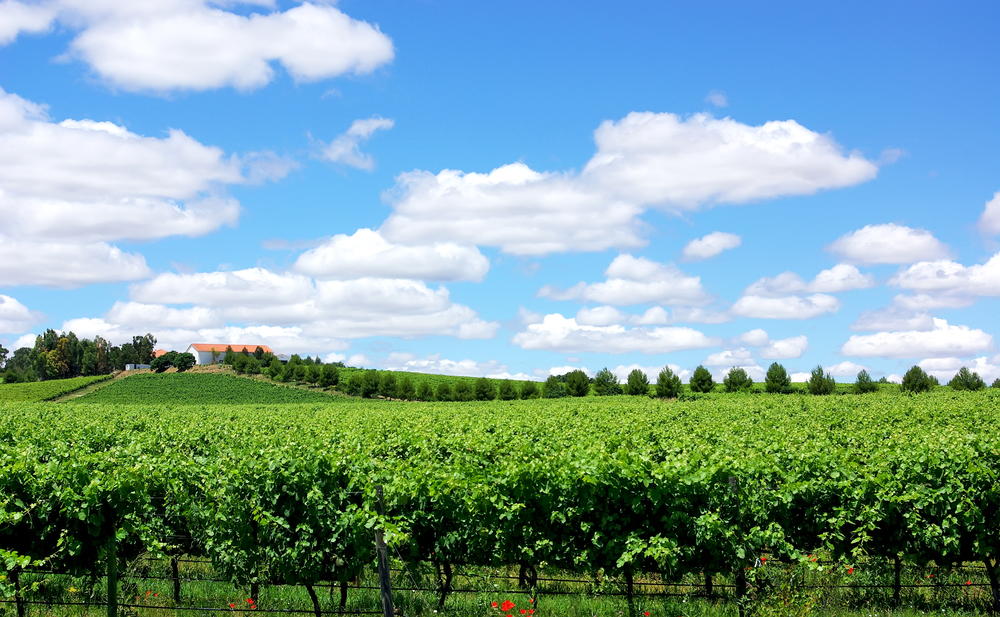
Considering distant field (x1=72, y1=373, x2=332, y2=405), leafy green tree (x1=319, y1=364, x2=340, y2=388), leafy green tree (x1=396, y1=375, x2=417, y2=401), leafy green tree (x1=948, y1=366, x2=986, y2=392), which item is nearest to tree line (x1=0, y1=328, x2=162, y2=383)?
distant field (x1=72, y1=373, x2=332, y2=405)

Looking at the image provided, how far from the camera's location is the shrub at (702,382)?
72125mm

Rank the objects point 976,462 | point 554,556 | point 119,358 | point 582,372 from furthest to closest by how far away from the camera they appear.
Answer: point 119,358
point 582,372
point 976,462
point 554,556

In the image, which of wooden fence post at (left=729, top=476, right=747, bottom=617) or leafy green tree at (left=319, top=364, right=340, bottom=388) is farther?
leafy green tree at (left=319, top=364, right=340, bottom=388)

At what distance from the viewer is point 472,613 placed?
7875 millimetres

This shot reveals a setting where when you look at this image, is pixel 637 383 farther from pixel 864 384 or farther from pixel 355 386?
pixel 355 386

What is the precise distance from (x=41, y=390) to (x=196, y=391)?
27.4m

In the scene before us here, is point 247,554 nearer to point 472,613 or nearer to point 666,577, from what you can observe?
point 472,613

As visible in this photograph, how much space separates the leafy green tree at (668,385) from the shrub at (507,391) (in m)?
17.5

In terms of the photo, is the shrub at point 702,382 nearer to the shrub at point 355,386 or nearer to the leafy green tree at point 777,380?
the leafy green tree at point 777,380

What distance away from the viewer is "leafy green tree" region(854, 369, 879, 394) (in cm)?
7006

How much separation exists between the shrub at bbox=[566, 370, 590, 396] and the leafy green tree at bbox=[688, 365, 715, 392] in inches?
475

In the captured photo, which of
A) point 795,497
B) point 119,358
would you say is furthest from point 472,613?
point 119,358

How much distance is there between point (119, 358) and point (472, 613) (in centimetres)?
16168

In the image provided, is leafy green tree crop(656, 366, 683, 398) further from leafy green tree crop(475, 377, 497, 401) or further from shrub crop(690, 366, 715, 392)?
leafy green tree crop(475, 377, 497, 401)
